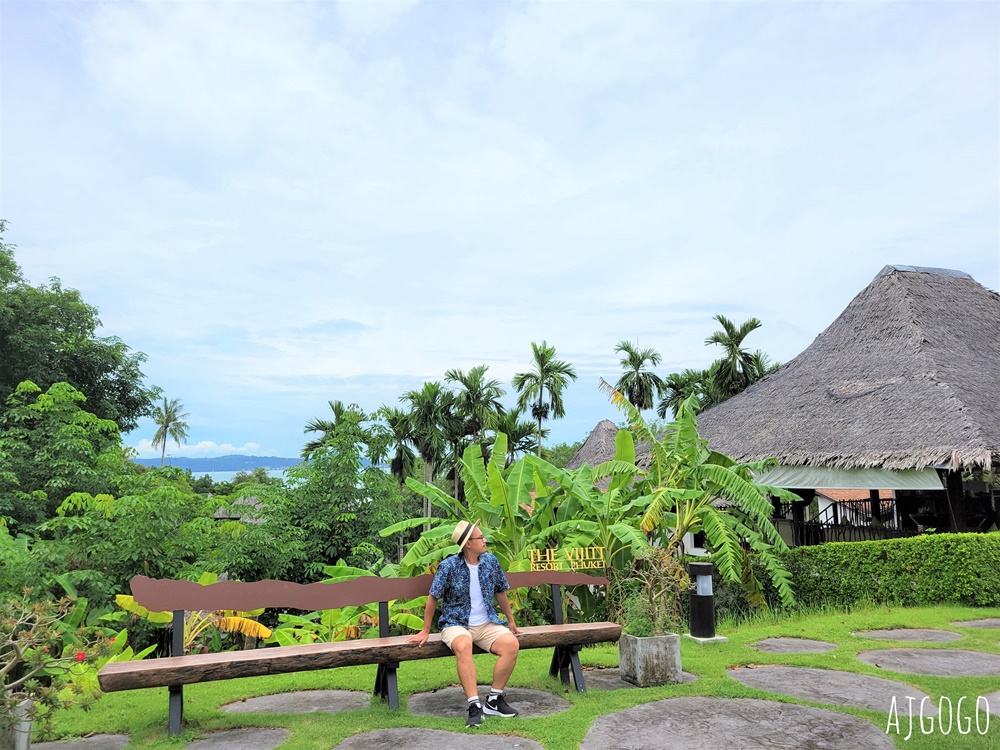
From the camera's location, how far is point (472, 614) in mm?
5082

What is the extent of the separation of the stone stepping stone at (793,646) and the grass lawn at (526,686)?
5.3 inches

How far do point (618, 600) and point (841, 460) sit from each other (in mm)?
6788

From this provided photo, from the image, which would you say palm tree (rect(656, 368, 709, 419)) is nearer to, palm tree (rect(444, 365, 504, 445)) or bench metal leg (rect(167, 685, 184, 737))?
palm tree (rect(444, 365, 504, 445))

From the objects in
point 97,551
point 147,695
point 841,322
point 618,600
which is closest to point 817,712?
point 618,600

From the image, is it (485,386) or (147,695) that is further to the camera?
(485,386)

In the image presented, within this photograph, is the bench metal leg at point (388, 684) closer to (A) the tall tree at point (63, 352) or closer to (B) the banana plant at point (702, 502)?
(B) the banana plant at point (702, 502)

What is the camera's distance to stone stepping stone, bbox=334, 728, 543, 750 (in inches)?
165

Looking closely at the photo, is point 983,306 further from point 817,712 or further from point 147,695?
point 147,695

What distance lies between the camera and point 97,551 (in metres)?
8.19

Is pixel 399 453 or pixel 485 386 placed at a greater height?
pixel 485 386

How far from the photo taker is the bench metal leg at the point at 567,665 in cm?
541

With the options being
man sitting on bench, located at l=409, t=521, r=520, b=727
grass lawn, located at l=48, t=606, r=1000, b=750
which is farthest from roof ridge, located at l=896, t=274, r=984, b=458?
man sitting on bench, located at l=409, t=521, r=520, b=727

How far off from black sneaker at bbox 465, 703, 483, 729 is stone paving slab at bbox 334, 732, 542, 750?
35mm

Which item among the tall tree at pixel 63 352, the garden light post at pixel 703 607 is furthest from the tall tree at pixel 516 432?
the garden light post at pixel 703 607
